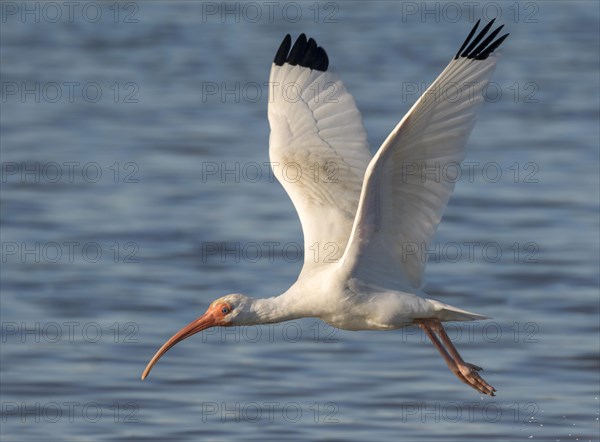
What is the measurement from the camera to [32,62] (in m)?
34.8

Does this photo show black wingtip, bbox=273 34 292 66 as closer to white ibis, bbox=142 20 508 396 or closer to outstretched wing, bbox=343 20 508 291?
white ibis, bbox=142 20 508 396

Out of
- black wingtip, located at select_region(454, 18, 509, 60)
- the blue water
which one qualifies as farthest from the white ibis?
the blue water

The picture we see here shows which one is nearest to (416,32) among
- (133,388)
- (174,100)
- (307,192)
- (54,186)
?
(174,100)

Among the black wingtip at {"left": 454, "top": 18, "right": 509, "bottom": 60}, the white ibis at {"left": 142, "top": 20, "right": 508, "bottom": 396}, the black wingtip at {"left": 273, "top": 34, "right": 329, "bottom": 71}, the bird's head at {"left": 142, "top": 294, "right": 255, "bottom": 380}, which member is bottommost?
the bird's head at {"left": 142, "top": 294, "right": 255, "bottom": 380}

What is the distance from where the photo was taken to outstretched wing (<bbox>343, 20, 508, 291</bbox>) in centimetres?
1048

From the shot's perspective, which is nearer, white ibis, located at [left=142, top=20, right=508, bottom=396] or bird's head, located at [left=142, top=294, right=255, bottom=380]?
white ibis, located at [left=142, top=20, right=508, bottom=396]

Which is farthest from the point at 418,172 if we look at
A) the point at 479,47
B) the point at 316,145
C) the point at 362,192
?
the point at 316,145

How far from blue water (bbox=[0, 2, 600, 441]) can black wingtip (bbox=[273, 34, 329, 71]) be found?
141 inches

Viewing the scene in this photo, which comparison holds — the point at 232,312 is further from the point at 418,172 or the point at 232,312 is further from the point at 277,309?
the point at 418,172

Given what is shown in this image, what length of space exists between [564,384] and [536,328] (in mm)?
1979

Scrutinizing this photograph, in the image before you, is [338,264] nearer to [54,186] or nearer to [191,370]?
[191,370]

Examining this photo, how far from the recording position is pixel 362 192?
10391mm

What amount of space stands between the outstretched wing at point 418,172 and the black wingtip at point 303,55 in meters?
2.33

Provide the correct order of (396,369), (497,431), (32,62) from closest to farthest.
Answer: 1. (497,431)
2. (396,369)
3. (32,62)
